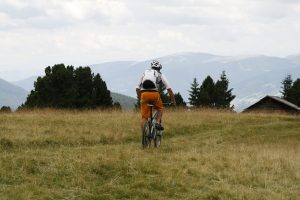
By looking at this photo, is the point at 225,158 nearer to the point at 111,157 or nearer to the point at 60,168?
the point at 111,157

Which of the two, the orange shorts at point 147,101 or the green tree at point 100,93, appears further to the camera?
the green tree at point 100,93

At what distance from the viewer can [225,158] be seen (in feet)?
39.0

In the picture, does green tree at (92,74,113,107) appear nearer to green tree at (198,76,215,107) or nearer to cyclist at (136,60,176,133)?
green tree at (198,76,215,107)

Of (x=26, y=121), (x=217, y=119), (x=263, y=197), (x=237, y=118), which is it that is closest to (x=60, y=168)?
(x=263, y=197)

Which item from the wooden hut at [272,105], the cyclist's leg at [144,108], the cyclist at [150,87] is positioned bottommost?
the cyclist's leg at [144,108]

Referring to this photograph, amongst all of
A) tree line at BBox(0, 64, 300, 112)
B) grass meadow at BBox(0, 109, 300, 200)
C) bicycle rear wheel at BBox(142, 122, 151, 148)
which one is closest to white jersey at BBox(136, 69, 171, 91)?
bicycle rear wheel at BBox(142, 122, 151, 148)

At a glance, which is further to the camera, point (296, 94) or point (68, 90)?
point (296, 94)

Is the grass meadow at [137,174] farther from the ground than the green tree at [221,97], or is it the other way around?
the green tree at [221,97]

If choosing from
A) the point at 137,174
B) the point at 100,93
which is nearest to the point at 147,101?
the point at 137,174

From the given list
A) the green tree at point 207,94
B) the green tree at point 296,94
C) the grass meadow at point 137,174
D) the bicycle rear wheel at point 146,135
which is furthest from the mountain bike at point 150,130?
the green tree at point 296,94

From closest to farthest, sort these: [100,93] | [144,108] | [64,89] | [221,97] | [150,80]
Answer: [150,80] < [144,108] < [64,89] < [100,93] < [221,97]

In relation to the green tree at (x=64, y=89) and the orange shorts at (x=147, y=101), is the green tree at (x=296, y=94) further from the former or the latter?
the orange shorts at (x=147, y=101)

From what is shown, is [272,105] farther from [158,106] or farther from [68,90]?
[158,106]

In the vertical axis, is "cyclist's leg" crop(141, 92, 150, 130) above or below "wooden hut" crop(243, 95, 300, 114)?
below
